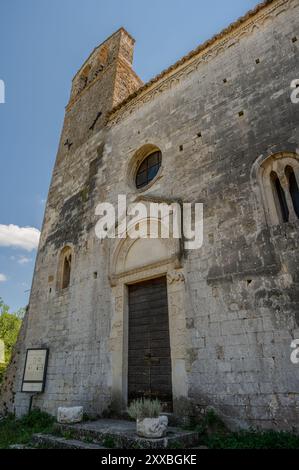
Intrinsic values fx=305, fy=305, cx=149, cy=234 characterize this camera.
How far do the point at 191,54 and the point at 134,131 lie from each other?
2.43 meters

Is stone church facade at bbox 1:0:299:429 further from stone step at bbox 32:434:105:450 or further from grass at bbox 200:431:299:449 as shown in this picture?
stone step at bbox 32:434:105:450

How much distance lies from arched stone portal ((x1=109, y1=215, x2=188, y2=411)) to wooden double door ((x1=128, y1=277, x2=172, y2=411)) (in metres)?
0.15

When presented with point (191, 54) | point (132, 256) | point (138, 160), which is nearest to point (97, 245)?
point (132, 256)

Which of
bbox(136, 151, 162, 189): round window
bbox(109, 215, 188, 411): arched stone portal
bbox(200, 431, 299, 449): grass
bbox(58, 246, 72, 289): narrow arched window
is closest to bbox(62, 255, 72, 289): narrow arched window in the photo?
bbox(58, 246, 72, 289): narrow arched window

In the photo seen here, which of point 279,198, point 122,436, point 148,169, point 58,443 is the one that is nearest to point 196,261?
point 279,198

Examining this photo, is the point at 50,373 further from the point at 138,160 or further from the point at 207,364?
the point at 138,160

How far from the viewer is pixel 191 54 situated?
7.87 metres

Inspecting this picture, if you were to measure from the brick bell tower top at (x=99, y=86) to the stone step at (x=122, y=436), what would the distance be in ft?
28.0

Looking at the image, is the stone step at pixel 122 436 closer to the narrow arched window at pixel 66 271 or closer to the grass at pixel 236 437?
the grass at pixel 236 437

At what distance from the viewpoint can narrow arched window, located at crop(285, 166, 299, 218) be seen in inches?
Answer: 203

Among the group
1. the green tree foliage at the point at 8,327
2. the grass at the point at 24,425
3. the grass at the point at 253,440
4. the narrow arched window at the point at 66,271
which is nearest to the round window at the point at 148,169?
the narrow arched window at the point at 66,271

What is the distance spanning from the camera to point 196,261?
5754 mm

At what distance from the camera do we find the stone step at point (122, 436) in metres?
3.87
